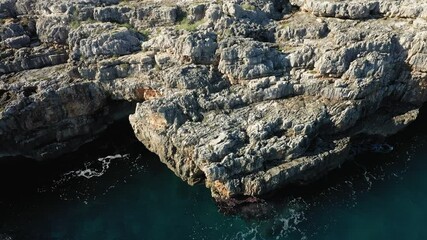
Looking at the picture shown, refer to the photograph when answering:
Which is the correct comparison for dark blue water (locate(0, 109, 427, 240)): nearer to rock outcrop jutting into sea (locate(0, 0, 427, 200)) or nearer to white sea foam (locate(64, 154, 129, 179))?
white sea foam (locate(64, 154, 129, 179))

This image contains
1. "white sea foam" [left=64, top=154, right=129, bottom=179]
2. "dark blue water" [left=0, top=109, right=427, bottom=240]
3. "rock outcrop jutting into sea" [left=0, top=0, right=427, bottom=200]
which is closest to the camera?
"dark blue water" [left=0, top=109, right=427, bottom=240]

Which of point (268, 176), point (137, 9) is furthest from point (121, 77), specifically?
point (268, 176)

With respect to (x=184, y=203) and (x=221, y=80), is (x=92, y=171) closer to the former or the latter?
(x=184, y=203)

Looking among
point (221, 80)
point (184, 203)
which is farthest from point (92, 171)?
point (221, 80)

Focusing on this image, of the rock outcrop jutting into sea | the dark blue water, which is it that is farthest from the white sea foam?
the rock outcrop jutting into sea

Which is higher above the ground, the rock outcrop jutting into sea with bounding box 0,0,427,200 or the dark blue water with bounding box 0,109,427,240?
the rock outcrop jutting into sea with bounding box 0,0,427,200
